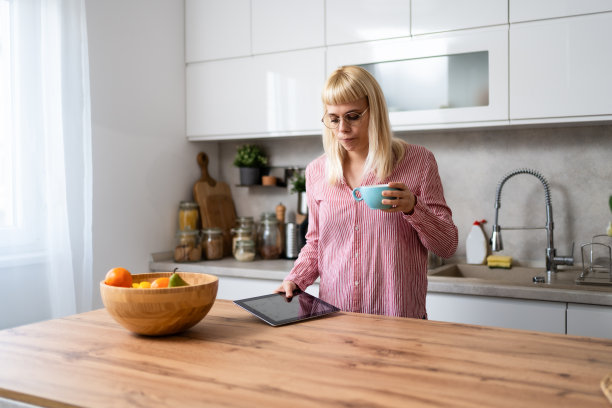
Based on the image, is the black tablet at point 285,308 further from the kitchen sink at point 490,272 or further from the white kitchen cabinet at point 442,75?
the white kitchen cabinet at point 442,75

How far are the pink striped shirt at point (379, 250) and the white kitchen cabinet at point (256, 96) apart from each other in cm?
114

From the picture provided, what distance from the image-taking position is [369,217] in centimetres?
183

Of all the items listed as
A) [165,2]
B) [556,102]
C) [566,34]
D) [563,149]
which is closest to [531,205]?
[563,149]

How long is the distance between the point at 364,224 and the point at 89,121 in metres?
1.52

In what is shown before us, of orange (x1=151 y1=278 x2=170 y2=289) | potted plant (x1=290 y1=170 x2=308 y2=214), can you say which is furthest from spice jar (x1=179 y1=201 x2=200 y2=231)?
orange (x1=151 y1=278 x2=170 y2=289)

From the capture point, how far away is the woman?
70.6 inches

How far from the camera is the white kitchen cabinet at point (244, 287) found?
2.81 m

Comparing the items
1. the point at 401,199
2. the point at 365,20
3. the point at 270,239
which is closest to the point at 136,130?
the point at 270,239

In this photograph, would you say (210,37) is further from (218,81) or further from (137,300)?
(137,300)

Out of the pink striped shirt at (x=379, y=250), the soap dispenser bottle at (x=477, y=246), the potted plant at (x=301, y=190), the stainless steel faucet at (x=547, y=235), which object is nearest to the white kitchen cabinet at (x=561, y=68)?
the stainless steel faucet at (x=547, y=235)

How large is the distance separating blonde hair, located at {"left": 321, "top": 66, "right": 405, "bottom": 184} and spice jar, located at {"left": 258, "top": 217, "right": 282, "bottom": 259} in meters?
1.38

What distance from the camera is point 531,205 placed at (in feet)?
9.16

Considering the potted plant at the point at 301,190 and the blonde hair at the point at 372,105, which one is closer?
the blonde hair at the point at 372,105

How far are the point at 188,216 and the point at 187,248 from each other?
0.24 metres
